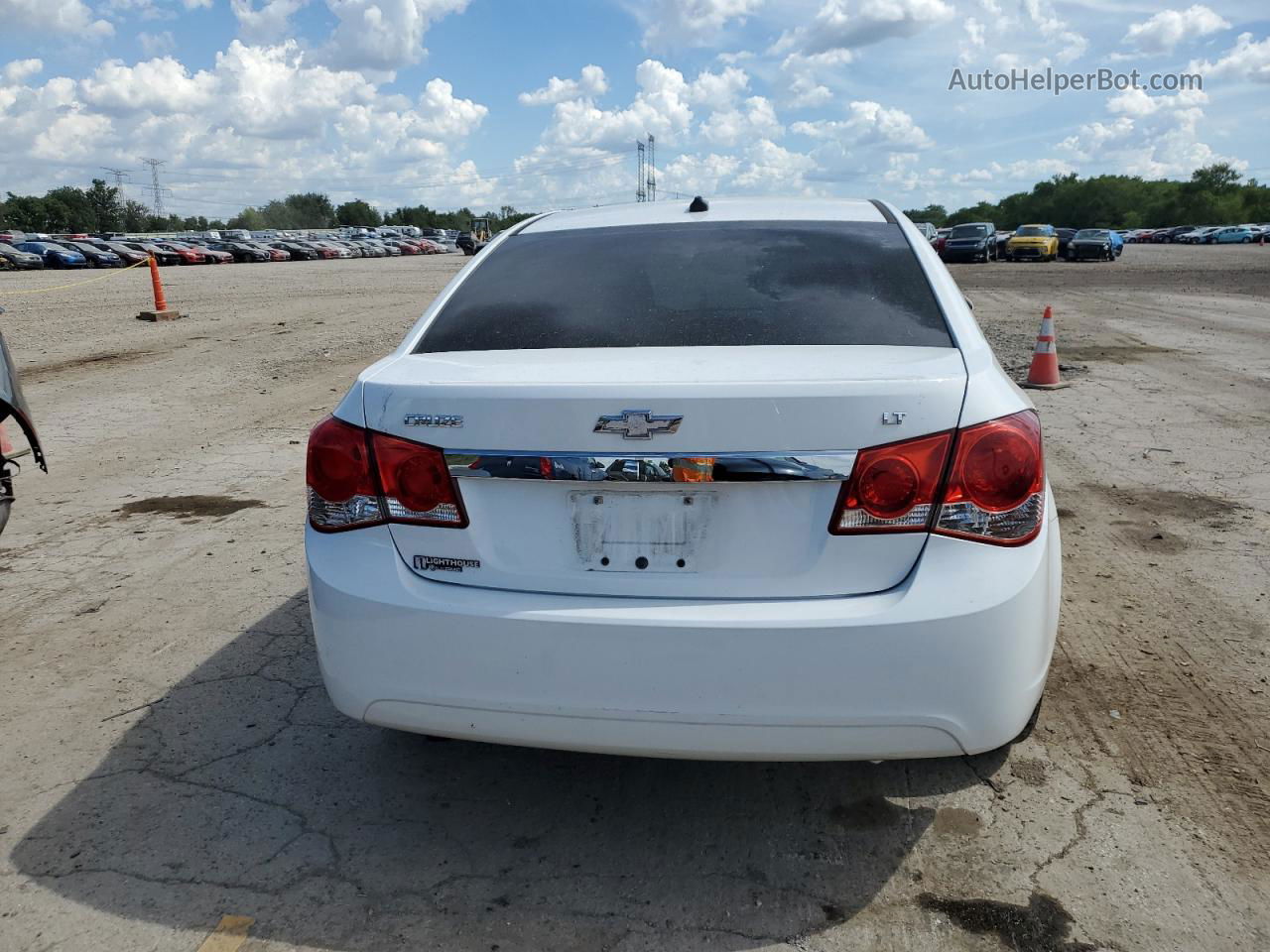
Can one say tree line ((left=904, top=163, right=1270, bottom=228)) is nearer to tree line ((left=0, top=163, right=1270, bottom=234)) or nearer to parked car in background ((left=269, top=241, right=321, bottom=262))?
tree line ((left=0, top=163, right=1270, bottom=234))

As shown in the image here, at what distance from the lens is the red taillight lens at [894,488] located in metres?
2.27

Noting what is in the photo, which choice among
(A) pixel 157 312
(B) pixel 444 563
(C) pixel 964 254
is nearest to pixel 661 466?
(B) pixel 444 563

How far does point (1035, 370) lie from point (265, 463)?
7.59 meters

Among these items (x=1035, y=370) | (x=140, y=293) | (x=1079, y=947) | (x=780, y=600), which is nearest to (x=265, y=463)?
(x=780, y=600)

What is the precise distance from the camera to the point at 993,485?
7.65 ft

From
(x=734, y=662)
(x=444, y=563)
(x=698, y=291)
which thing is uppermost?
(x=698, y=291)

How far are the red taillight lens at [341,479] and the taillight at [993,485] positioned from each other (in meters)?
1.40

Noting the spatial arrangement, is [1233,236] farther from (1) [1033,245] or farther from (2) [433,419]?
(2) [433,419]

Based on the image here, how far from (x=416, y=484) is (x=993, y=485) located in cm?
139

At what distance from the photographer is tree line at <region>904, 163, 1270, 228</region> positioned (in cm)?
10619

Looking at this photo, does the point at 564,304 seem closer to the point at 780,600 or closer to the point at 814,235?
the point at 814,235

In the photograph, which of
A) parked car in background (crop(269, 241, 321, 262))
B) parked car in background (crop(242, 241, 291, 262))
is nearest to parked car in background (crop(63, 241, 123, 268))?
Answer: parked car in background (crop(242, 241, 291, 262))

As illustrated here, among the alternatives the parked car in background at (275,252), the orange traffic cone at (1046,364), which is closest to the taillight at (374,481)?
the orange traffic cone at (1046,364)

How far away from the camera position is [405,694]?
250 centimetres
